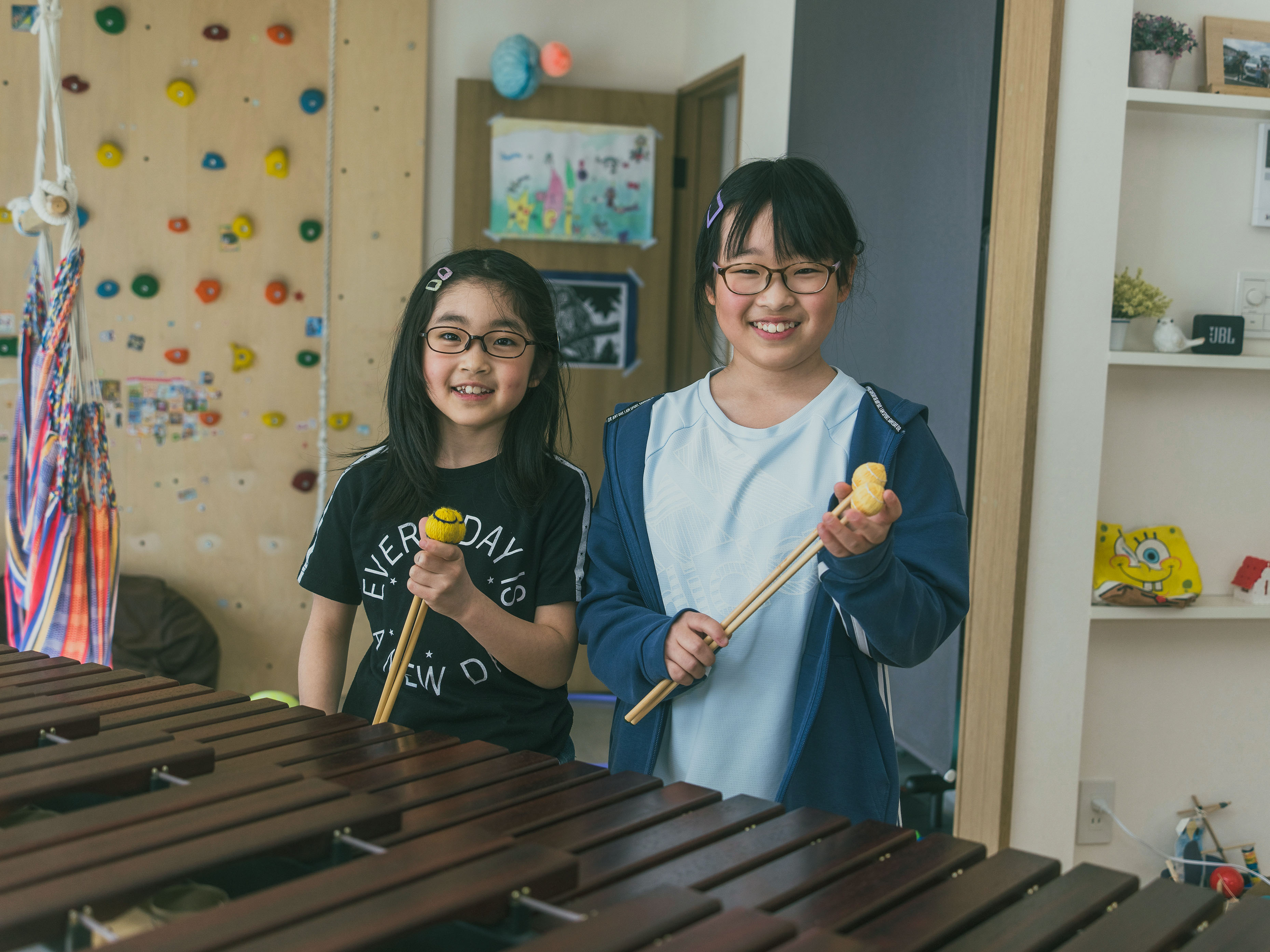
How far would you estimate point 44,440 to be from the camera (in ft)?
7.35

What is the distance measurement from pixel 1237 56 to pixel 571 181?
7.62ft

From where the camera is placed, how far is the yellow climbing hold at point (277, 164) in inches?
152

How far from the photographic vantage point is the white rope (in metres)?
3.87

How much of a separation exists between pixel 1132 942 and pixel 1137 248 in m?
1.83

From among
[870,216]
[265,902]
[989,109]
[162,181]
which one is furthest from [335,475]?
[265,902]

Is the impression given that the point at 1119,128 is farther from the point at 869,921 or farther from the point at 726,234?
the point at 869,921

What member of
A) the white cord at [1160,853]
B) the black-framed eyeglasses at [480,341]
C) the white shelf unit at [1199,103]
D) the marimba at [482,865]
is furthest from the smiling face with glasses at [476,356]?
the white cord at [1160,853]

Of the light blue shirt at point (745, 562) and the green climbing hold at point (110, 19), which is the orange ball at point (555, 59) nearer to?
the green climbing hold at point (110, 19)

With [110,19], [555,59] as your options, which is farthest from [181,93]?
[555,59]

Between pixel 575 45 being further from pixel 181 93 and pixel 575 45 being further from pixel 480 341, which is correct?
pixel 480 341

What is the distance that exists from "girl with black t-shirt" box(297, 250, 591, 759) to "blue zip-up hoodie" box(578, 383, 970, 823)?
0.12 meters

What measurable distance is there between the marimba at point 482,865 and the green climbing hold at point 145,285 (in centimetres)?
292

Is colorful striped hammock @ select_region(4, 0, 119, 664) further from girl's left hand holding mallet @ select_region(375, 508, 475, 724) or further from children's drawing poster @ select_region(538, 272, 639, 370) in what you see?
children's drawing poster @ select_region(538, 272, 639, 370)

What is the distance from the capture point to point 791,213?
1.41 metres
